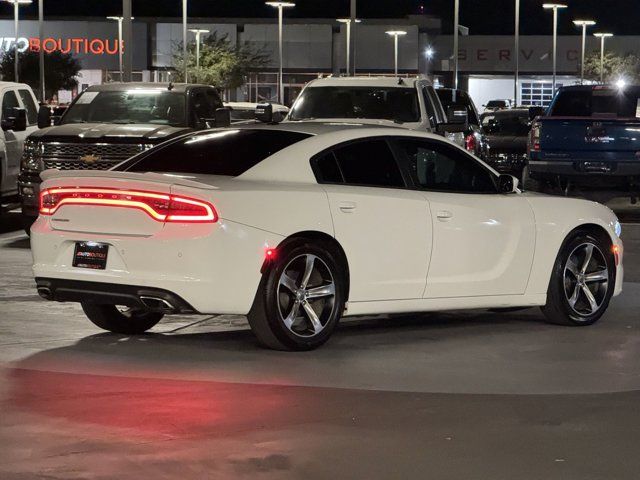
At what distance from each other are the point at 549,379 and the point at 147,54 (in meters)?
90.4

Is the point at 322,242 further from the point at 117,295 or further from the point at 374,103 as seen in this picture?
the point at 374,103

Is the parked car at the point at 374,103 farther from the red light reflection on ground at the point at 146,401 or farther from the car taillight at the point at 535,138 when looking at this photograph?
the red light reflection on ground at the point at 146,401

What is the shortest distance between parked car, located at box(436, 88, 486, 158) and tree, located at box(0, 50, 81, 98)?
58352mm

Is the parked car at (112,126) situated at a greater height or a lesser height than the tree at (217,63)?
lesser

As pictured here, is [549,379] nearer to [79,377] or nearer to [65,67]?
[79,377]

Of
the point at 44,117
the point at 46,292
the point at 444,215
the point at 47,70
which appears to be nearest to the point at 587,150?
the point at 44,117

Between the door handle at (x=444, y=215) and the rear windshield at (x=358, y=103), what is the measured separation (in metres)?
8.71

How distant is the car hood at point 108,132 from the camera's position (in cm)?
1847

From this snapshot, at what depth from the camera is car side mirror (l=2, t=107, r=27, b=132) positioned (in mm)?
21078

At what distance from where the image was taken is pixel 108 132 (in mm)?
18641

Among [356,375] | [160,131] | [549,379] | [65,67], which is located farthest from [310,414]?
[65,67]

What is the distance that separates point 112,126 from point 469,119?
1096 cm

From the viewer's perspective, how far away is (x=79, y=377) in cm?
915

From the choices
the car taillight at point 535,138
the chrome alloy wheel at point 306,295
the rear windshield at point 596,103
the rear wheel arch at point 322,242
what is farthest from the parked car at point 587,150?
the chrome alloy wheel at point 306,295
